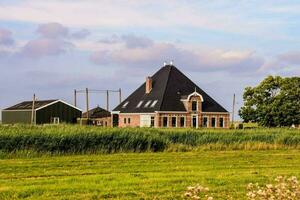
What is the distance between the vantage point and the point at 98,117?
284ft

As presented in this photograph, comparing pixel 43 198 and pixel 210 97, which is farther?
pixel 210 97

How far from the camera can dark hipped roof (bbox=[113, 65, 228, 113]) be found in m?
72.1

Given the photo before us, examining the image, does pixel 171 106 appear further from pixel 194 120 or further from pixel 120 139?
pixel 120 139

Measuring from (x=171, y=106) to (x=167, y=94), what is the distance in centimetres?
184

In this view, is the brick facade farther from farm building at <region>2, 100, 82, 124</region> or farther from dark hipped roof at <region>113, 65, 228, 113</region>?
farm building at <region>2, 100, 82, 124</region>

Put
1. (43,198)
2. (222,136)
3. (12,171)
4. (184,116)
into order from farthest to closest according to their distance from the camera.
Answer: (184,116) < (222,136) < (12,171) < (43,198)

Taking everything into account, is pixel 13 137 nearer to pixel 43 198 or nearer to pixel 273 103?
pixel 43 198

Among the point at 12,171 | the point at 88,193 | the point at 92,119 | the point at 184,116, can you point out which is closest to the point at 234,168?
the point at 12,171

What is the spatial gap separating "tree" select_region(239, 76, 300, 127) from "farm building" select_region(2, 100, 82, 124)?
23636 mm

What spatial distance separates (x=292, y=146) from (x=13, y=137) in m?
20.4

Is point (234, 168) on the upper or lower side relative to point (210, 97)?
lower

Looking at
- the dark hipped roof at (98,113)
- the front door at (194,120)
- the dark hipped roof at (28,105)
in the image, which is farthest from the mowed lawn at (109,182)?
the dark hipped roof at (98,113)

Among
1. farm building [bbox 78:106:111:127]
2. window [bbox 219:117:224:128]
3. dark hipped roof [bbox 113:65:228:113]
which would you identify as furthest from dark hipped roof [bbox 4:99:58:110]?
window [bbox 219:117:224:128]

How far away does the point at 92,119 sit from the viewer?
84.9m
